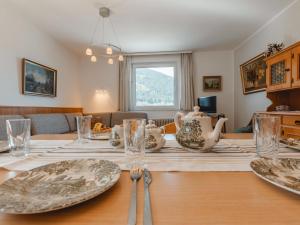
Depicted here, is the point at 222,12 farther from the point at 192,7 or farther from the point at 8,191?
the point at 8,191

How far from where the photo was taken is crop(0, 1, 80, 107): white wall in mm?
2619

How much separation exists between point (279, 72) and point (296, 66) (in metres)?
0.33

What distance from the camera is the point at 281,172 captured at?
1.67 feet

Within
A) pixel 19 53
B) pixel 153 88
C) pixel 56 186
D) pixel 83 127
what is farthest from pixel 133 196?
pixel 153 88

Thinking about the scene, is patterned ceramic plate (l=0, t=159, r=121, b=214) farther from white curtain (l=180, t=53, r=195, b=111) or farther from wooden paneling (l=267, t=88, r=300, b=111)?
white curtain (l=180, t=53, r=195, b=111)

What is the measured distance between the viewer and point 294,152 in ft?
2.54

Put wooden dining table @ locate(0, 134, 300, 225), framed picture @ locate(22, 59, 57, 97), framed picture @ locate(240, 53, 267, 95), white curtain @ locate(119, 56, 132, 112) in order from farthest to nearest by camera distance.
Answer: white curtain @ locate(119, 56, 132, 112)
framed picture @ locate(240, 53, 267, 95)
framed picture @ locate(22, 59, 57, 97)
wooden dining table @ locate(0, 134, 300, 225)

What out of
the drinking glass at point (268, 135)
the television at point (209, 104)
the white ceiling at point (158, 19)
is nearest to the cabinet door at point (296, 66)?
the white ceiling at point (158, 19)

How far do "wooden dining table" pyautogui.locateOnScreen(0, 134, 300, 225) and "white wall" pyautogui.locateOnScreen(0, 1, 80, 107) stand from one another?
2.89 meters

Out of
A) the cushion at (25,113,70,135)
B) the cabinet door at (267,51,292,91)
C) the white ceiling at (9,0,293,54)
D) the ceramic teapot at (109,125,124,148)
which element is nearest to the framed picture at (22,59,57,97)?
the cushion at (25,113,70,135)

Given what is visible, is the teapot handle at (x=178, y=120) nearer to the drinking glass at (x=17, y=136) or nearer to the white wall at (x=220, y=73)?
the drinking glass at (x=17, y=136)

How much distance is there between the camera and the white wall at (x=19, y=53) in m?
2.62

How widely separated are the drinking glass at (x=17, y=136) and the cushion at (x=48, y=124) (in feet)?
7.59

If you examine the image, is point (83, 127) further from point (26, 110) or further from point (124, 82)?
point (124, 82)
